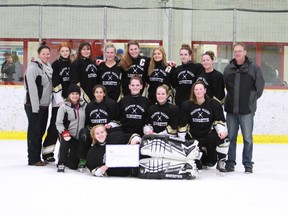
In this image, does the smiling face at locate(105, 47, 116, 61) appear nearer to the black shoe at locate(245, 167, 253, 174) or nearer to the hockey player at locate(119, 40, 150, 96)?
the hockey player at locate(119, 40, 150, 96)

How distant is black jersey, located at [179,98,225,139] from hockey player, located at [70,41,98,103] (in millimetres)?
1125

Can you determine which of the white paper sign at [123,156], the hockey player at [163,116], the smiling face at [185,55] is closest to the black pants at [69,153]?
the white paper sign at [123,156]

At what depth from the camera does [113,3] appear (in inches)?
426

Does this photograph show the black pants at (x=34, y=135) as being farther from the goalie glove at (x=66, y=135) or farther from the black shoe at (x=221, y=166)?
the black shoe at (x=221, y=166)

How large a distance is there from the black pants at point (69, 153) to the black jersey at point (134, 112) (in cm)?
59

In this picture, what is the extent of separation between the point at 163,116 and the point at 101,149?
29.8 inches

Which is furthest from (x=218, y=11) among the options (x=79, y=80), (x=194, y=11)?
(x=79, y=80)

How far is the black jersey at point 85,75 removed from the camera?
6344 mm

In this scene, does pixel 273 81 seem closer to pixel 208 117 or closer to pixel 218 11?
pixel 218 11

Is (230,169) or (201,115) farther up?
(201,115)

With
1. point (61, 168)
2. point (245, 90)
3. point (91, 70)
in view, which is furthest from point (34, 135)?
point (245, 90)

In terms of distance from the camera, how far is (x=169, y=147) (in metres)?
5.62

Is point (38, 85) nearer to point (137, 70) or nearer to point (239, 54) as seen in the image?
point (137, 70)

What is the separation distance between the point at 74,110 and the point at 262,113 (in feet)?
13.8
